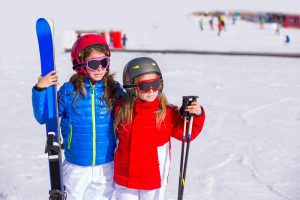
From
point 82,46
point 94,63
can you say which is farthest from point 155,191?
point 82,46

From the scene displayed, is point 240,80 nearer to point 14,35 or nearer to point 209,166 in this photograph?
point 209,166

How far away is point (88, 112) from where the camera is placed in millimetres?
2588

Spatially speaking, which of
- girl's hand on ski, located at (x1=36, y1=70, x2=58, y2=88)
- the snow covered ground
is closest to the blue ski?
girl's hand on ski, located at (x1=36, y1=70, x2=58, y2=88)

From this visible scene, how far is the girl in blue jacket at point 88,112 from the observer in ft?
8.47

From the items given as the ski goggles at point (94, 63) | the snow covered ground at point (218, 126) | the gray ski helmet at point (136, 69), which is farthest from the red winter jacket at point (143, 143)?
the snow covered ground at point (218, 126)

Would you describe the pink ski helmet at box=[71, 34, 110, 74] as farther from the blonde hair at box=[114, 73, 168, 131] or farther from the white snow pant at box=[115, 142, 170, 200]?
the white snow pant at box=[115, 142, 170, 200]

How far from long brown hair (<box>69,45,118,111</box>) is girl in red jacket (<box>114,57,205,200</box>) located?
0.21ft

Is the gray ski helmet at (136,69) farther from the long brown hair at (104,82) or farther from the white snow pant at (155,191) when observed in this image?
the white snow pant at (155,191)

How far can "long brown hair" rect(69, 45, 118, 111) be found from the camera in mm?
2582

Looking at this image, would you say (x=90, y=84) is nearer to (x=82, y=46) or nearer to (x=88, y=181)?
(x=82, y=46)

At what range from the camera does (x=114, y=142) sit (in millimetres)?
2686

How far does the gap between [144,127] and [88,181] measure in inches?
21.7

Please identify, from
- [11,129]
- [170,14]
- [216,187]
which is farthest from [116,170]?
[170,14]

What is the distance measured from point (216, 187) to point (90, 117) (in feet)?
6.93
